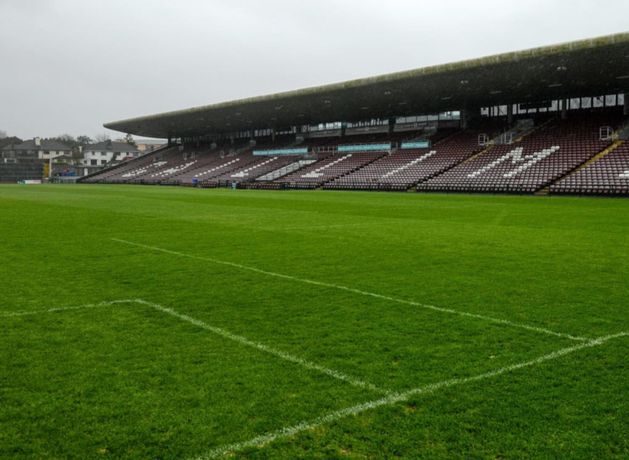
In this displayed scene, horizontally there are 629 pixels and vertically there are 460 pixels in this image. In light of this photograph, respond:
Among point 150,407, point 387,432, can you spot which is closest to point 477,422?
point 387,432

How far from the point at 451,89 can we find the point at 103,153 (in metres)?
120

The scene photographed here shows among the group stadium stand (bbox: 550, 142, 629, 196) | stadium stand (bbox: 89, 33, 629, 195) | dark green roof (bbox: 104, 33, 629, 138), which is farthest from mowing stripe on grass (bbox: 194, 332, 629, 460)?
dark green roof (bbox: 104, 33, 629, 138)

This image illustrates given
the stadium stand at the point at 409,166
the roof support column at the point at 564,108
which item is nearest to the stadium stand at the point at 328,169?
the stadium stand at the point at 409,166

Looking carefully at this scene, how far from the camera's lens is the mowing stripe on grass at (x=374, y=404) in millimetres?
4160

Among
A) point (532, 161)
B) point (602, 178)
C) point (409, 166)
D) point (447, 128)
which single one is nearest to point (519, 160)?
point (532, 161)

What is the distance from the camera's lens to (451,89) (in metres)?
50.8

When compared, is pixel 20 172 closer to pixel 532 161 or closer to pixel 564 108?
pixel 564 108

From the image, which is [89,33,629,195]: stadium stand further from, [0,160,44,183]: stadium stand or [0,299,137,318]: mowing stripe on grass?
[0,160,44,183]: stadium stand

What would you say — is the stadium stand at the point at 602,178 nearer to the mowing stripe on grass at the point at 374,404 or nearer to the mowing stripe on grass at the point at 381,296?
the mowing stripe on grass at the point at 381,296

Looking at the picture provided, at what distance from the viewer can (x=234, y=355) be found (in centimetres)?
614

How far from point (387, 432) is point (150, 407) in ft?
6.37

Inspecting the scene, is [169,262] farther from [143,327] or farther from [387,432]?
[387,432]

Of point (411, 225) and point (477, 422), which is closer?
point (477, 422)

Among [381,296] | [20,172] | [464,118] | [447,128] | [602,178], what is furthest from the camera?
[20,172]
